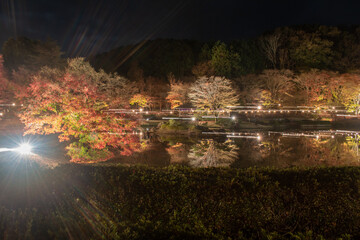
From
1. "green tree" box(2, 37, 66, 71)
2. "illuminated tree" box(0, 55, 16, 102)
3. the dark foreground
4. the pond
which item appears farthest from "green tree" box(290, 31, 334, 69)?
"illuminated tree" box(0, 55, 16, 102)

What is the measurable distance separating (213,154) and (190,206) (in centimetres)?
809

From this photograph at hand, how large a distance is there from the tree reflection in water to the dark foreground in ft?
18.4

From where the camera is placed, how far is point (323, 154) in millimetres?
11281

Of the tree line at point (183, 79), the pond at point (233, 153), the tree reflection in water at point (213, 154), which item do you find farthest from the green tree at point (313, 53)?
the tree reflection in water at point (213, 154)

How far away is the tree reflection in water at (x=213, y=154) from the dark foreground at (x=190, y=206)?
18.4 feet

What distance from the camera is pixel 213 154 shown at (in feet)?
37.8

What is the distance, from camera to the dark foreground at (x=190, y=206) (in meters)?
3.40

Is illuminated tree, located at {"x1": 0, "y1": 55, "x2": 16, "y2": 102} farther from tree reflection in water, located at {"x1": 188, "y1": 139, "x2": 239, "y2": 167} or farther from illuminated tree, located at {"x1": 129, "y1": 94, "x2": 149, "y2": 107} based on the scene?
tree reflection in water, located at {"x1": 188, "y1": 139, "x2": 239, "y2": 167}

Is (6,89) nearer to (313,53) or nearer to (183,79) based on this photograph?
(183,79)

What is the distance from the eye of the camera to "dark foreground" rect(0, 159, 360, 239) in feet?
11.1

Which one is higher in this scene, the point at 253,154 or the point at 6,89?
the point at 6,89

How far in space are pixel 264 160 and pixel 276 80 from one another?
2057 centimetres

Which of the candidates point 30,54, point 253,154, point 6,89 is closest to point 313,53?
point 253,154

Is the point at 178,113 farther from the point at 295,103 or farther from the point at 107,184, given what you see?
the point at 107,184
